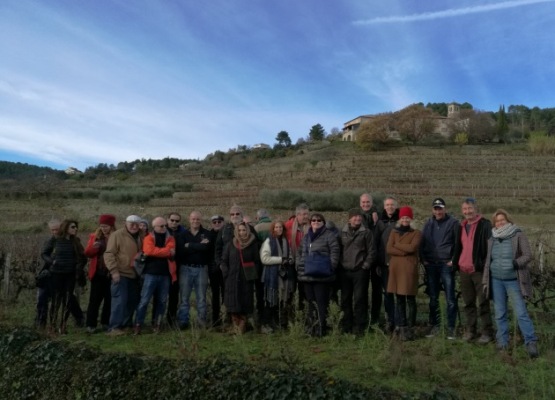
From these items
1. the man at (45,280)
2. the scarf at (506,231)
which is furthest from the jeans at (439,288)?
the man at (45,280)

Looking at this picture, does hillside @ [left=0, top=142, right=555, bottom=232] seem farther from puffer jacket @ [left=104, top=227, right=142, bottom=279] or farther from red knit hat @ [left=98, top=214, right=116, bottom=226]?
puffer jacket @ [left=104, top=227, right=142, bottom=279]

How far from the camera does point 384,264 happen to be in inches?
222

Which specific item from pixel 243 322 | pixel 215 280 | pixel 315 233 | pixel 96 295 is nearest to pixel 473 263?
pixel 315 233

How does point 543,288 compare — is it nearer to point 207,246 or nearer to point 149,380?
point 207,246

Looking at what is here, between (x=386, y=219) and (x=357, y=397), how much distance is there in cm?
356

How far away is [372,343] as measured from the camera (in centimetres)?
485

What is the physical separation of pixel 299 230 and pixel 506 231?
8.28 ft

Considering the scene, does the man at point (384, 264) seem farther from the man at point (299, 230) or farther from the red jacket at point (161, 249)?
the red jacket at point (161, 249)

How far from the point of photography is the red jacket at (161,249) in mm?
5723

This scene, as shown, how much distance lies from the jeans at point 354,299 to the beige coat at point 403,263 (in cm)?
33

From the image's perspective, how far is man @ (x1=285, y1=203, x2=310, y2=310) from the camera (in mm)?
5863

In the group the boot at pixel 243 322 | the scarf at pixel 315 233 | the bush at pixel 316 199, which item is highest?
the bush at pixel 316 199

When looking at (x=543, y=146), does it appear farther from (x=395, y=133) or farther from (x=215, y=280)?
(x=215, y=280)

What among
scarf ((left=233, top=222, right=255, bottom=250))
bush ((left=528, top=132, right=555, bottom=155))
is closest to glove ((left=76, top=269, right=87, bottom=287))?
scarf ((left=233, top=222, right=255, bottom=250))
